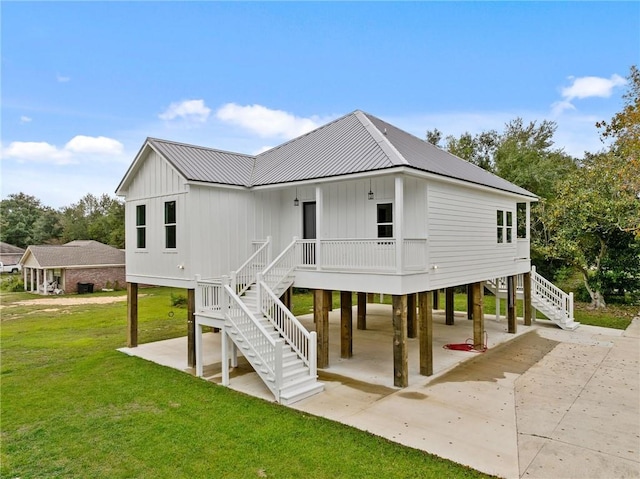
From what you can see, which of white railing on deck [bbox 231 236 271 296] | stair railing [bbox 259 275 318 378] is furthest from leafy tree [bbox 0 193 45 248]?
stair railing [bbox 259 275 318 378]

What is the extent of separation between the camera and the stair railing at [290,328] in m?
9.51

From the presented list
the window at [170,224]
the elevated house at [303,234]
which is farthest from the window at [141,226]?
the window at [170,224]

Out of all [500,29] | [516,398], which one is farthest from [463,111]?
[516,398]

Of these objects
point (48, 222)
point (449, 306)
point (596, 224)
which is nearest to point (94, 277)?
point (449, 306)

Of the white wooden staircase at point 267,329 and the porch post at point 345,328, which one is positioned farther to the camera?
the porch post at point 345,328

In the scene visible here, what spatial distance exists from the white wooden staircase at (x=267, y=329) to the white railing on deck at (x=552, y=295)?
39.2ft

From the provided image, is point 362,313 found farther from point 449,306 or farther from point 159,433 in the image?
point 159,433

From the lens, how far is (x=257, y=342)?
974 cm

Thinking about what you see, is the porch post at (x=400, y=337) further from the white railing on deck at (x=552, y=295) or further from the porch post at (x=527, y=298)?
the white railing on deck at (x=552, y=295)

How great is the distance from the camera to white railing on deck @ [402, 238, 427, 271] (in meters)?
9.82

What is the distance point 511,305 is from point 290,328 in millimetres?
9838

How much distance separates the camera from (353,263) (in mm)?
10547

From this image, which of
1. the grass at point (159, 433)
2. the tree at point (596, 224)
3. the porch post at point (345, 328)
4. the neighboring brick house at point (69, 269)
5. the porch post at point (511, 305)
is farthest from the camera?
the neighboring brick house at point (69, 269)

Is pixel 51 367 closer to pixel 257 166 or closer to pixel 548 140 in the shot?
pixel 257 166
